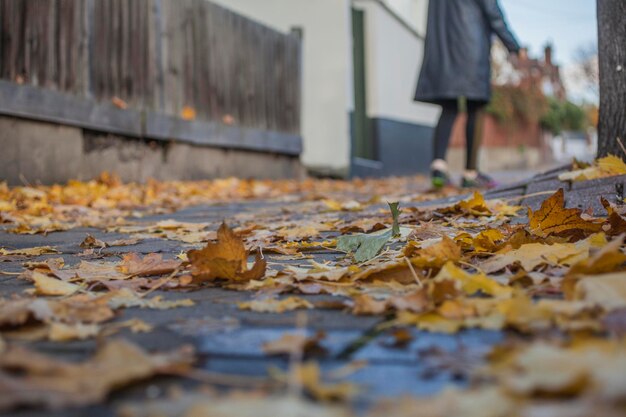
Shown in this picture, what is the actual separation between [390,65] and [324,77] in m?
2.16

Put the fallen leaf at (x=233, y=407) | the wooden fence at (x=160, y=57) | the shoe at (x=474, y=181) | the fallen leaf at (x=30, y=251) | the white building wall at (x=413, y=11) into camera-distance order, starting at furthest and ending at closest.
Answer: the white building wall at (x=413, y=11) → the shoe at (x=474, y=181) → the wooden fence at (x=160, y=57) → the fallen leaf at (x=30, y=251) → the fallen leaf at (x=233, y=407)

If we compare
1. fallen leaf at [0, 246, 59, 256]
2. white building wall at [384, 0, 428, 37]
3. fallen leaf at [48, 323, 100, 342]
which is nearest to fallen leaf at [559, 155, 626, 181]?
fallen leaf at [0, 246, 59, 256]

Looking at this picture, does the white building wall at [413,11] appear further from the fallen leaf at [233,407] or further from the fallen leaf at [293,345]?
the fallen leaf at [233,407]

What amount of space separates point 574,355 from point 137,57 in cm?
572

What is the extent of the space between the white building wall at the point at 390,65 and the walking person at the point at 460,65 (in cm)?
456

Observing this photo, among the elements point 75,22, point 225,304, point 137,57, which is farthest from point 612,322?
point 137,57

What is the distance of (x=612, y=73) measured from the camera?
10.7 feet

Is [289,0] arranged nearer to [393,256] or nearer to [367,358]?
[393,256]

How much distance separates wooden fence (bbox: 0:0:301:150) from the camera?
16.0 ft

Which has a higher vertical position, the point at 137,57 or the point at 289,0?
the point at 289,0

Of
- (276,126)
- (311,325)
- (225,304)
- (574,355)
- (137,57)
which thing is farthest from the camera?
(276,126)

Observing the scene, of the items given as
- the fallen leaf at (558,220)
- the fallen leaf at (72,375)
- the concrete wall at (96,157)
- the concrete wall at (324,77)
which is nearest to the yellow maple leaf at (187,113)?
the concrete wall at (96,157)

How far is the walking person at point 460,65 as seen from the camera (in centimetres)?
568

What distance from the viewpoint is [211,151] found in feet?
23.9
